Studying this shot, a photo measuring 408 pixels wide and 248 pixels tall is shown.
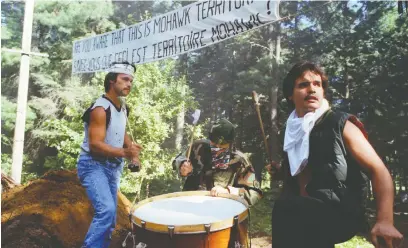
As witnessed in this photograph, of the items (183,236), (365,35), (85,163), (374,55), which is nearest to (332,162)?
(183,236)

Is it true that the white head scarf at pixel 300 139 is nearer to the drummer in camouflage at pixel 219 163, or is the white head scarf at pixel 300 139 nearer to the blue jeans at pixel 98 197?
the drummer in camouflage at pixel 219 163

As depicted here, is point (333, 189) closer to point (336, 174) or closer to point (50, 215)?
point (336, 174)

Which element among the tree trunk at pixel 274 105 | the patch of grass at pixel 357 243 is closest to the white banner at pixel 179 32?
the patch of grass at pixel 357 243

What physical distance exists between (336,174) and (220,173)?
2164 mm

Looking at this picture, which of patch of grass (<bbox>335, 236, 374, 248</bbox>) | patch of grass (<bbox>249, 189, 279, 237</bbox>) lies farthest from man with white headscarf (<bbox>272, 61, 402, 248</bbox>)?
patch of grass (<bbox>249, 189, 279, 237</bbox>)

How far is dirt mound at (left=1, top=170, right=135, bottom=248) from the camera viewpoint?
3.70 metres

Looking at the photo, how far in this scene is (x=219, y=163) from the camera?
377 cm

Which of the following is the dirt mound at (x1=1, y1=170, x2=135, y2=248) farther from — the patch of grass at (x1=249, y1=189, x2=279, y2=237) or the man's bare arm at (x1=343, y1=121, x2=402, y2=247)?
the patch of grass at (x1=249, y1=189, x2=279, y2=237)

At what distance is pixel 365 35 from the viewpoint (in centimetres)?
1306

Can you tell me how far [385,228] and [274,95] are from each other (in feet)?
51.9

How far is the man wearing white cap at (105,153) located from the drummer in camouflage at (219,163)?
700 mm

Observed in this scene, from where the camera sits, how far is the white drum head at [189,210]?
A: 2.38 metres

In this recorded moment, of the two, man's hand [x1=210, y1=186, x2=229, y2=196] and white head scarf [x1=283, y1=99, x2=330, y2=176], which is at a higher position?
white head scarf [x1=283, y1=99, x2=330, y2=176]

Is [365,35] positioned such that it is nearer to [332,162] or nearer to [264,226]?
[264,226]
